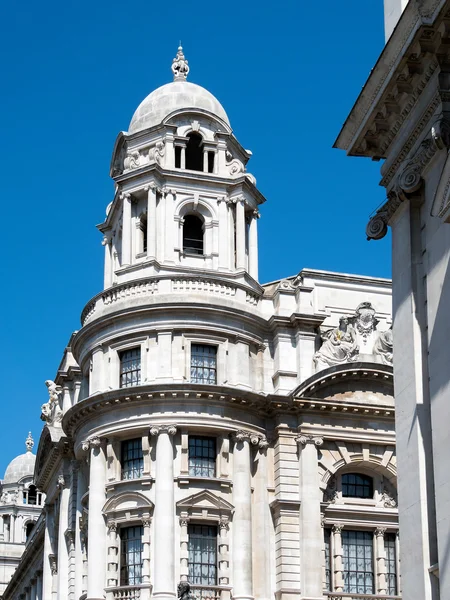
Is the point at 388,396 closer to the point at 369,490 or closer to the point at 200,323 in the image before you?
the point at 369,490

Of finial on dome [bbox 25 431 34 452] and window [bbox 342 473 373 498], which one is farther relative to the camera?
finial on dome [bbox 25 431 34 452]

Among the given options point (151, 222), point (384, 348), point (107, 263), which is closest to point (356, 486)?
point (384, 348)

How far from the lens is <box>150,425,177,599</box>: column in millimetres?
50094

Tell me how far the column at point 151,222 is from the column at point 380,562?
15.2 meters

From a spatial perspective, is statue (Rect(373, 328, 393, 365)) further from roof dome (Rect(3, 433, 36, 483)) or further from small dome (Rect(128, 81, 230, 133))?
roof dome (Rect(3, 433, 36, 483))

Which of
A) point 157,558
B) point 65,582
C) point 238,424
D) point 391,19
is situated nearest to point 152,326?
point 238,424

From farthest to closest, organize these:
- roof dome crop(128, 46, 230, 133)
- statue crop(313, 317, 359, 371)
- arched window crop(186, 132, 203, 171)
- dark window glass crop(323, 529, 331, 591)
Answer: arched window crop(186, 132, 203, 171)
roof dome crop(128, 46, 230, 133)
statue crop(313, 317, 359, 371)
dark window glass crop(323, 529, 331, 591)

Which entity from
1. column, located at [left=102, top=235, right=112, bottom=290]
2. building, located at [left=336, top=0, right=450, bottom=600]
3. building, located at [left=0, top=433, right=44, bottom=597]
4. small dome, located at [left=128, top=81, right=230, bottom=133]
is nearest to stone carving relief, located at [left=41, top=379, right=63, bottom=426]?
column, located at [left=102, top=235, right=112, bottom=290]

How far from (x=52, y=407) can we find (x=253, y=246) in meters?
13.8

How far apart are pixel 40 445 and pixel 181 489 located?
17929 millimetres

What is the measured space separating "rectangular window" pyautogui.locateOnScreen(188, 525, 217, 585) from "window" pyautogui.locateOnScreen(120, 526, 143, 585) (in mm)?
→ 2066

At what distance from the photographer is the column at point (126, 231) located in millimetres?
58003

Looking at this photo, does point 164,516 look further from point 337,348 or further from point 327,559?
point 337,348

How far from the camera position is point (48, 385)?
66688 millimetres
